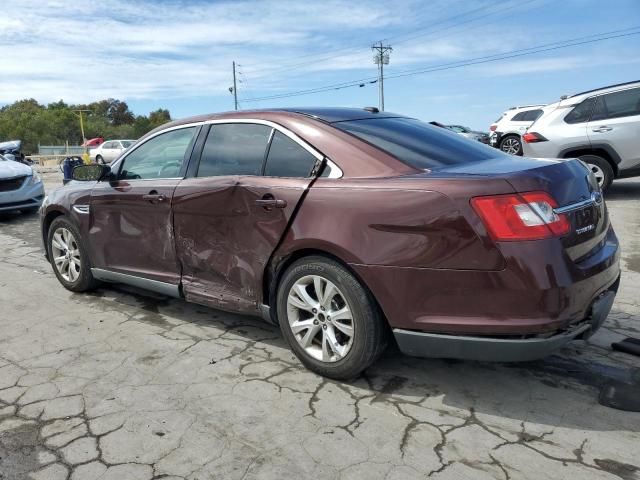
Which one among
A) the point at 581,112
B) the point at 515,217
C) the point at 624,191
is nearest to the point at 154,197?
the point at 515,217

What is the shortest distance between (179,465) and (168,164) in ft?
7.83

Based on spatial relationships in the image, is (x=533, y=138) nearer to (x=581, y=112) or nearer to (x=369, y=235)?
(x=581, y=112)

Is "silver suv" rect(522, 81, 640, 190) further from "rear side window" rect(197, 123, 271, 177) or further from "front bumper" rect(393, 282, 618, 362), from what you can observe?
"rear side window" rect(197, 123, 271, 177)

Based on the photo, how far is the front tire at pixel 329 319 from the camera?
3.01 m

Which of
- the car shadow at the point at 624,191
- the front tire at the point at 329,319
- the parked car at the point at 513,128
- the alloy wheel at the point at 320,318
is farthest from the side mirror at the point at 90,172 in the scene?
the parked car at the point at 513,128

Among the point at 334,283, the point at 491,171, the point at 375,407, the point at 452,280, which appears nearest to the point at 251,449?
the point at 375,407

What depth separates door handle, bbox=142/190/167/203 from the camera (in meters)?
4.05

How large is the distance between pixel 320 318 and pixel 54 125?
8543 centimetres

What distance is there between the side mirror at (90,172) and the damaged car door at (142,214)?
0.25 feet

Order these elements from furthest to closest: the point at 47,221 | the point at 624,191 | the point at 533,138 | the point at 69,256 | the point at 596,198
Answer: the point at 624,191, the point at 533,138, the point at 47,221, the point at 69,256, the point at 596,198

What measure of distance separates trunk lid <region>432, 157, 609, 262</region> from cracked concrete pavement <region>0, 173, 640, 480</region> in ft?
2.80

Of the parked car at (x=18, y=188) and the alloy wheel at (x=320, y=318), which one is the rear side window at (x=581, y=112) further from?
the parked car at (x=18, y=188)

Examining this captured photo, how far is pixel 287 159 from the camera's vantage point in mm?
3436

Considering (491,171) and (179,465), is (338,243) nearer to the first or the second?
(491,171)
